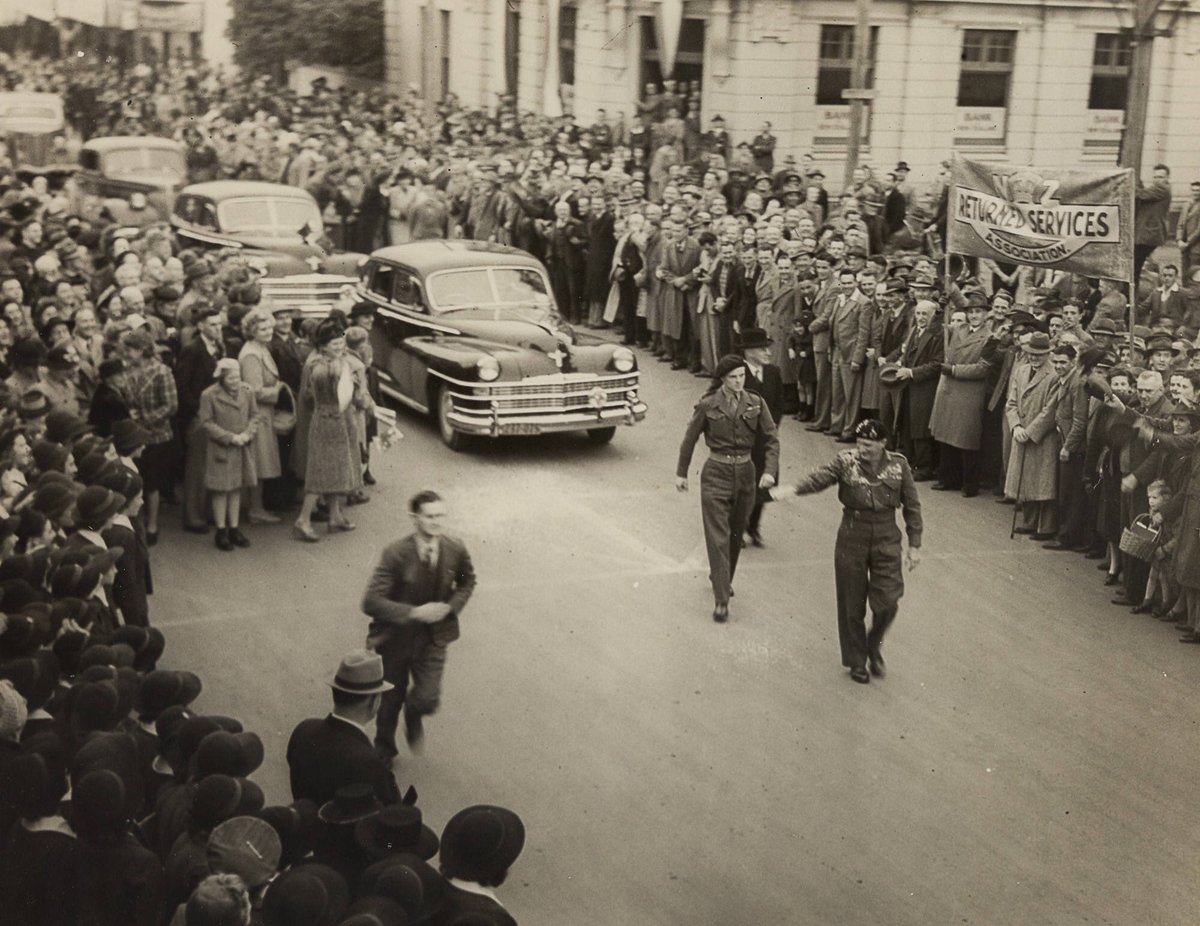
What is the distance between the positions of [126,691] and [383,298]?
10996 millimetres

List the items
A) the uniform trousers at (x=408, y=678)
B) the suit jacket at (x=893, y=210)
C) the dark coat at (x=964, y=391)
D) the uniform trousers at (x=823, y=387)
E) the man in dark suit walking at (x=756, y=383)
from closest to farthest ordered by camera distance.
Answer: the uniform trousers at (x=408, y=678) < the man in dark suit walking at (x=756, y=383) < the dark coat at (x=964, y=391) < the uniform trousers at (x=823, y=387) < the suit jacket at (x=893, y=210)

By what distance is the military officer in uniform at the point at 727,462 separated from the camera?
10617 millimetres

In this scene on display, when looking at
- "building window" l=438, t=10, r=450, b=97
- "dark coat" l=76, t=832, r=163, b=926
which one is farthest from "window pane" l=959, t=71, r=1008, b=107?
"dark coat" l=76, t=832, r=163, b=926

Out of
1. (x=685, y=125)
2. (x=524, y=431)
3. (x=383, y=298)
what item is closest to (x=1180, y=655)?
(x=524, y=431)

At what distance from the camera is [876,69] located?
87.6 ft

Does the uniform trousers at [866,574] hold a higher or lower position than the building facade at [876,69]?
lower

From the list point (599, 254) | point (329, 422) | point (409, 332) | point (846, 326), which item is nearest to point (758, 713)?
point (329, 422)

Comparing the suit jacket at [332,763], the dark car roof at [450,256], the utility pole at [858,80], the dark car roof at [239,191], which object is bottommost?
the suit jacket at [332,763]

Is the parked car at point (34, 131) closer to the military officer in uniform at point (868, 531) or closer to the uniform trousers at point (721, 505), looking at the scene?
the uniform trousers at point (721, 505)

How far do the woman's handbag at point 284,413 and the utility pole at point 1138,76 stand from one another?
7.28 m

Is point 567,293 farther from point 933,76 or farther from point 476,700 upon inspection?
point 476,700

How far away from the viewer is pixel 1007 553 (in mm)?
12250

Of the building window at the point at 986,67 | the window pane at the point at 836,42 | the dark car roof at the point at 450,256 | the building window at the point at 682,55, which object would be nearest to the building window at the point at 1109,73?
the building window at the point at 986,67

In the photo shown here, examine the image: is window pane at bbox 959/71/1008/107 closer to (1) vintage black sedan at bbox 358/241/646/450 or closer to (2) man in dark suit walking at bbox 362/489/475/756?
(1) vintage black sedan at bbox 358/241/646/450
